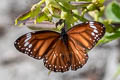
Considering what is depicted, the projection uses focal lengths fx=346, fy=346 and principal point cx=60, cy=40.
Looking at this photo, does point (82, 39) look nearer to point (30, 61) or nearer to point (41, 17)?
point (41, 17)

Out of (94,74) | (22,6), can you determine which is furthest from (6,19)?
(94,74)

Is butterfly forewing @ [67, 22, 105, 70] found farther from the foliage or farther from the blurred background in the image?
the blurred background

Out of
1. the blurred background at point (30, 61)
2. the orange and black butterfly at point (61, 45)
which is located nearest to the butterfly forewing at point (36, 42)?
the orange and black butterfly at point (61, 45)

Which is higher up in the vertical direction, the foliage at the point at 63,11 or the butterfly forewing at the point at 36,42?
the foliage at the point at 63,11

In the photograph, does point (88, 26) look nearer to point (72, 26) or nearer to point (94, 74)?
point (72, 26)

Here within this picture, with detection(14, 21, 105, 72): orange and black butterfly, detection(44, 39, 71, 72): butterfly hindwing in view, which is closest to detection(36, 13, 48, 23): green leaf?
detection(14, 21, 105, 72): orange and black butterfly

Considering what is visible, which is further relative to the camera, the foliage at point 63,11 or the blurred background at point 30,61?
the blurred background at point 30,61

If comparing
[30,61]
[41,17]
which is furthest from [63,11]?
[30,61]

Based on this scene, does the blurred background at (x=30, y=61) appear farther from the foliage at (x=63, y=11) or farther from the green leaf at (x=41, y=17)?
the green leaf at (x=41, y=17)
